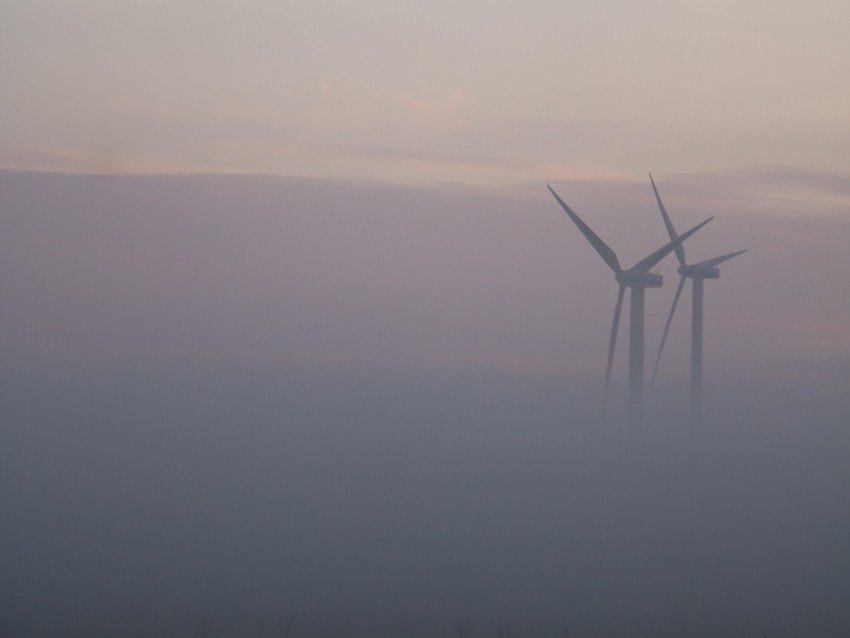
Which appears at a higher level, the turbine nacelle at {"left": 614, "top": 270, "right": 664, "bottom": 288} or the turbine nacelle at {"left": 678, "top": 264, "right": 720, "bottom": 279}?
the turbine nacelle at {"left": 678, "top": 264, "right": 720, "bottom": 279}

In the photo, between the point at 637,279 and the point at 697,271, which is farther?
the point at 697,271

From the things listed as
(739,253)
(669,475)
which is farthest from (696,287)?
(669,475)

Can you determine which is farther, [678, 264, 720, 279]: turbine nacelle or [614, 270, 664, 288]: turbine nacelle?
[678, 264, 720, 279]: turbine nacelle

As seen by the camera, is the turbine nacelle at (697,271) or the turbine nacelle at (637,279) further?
the turbine nacelle at (697,271)

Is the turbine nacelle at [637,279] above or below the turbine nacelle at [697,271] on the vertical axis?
below

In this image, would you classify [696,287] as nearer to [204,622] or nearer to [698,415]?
[698,415]
